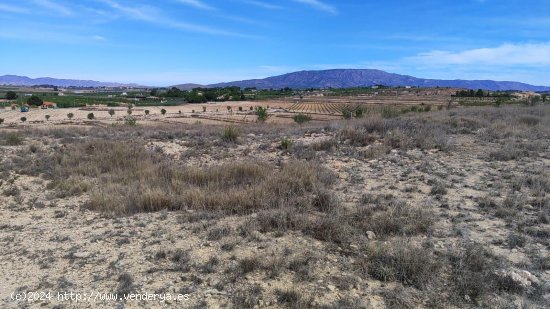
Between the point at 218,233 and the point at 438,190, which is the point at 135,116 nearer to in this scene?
the point at 438,190

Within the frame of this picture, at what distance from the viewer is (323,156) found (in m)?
10.9

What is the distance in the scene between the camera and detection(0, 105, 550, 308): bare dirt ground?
406 cm

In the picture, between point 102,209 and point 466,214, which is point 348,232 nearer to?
point 466,214

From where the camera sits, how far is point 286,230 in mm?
5586

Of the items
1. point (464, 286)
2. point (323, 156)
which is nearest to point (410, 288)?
point (464, 286)

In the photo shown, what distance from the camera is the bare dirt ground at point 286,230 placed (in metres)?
4.06

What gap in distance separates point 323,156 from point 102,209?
5.97 metres

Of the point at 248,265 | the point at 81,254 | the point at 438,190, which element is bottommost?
the point at 81,254

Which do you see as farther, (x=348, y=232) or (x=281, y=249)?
(x=348, y=232)

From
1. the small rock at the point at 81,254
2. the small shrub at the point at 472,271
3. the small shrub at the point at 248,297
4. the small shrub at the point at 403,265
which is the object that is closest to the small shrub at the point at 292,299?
the small shrub at the point at 248,297

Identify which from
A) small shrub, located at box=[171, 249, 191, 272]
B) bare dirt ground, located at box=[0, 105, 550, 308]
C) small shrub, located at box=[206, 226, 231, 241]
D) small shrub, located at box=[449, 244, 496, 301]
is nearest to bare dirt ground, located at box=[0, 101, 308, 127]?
bare dirt ground, located at box=[0, 105, 550, 308]

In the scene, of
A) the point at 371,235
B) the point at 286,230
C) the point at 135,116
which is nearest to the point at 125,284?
the point at 286,230

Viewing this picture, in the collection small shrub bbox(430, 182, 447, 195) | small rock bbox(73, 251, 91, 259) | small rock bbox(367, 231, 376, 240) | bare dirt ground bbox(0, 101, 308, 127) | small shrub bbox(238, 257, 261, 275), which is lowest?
bare dirt ground bbox(0, 101, 308, 127)

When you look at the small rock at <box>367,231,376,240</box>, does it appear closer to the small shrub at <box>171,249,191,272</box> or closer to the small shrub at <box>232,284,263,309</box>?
the small shrub at <box>232,284,263,309</box>
